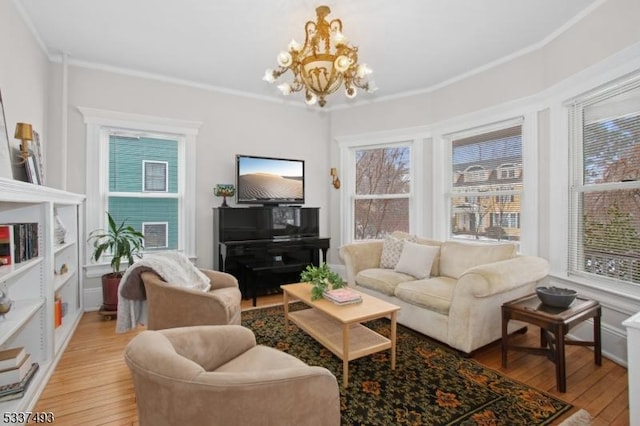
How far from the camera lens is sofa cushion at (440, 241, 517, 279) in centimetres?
291

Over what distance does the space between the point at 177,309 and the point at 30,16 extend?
2.83m

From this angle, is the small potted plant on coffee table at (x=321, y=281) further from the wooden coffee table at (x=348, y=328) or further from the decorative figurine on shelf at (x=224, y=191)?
the decorative figurine on shelf at (x=224, y=191)

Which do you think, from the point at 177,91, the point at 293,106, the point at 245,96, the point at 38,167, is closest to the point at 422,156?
the point at 293,106

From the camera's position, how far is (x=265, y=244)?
392 centimetres

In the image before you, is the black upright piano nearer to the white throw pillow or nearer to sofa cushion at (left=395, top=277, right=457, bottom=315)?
the white throw pillow

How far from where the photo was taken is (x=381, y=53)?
3260 millimetres

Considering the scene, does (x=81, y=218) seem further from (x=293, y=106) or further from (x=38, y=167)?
(x=293, y=106)

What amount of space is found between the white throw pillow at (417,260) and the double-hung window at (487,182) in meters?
0.79

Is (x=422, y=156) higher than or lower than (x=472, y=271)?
higher

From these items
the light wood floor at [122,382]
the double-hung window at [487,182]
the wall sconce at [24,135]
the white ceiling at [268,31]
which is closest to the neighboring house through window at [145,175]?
the white ceiling at [268,31]

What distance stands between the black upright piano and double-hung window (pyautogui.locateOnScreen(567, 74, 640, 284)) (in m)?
2.80

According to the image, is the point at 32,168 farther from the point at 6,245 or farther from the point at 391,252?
the point at 391,252

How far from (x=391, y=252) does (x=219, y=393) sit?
2.90m

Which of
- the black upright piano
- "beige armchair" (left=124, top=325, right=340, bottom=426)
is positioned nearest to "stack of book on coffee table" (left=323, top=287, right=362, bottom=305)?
"beige armchair" (left=124, top=325, right=340, bottom=426)
